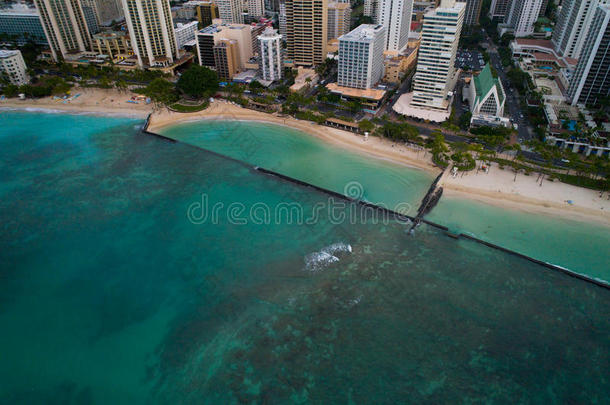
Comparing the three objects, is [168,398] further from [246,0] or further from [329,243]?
[246,0]

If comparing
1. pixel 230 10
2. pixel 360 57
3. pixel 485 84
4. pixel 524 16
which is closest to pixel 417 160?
pixel 485 84

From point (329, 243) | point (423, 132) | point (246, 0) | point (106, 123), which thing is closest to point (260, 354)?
point (329, 243)

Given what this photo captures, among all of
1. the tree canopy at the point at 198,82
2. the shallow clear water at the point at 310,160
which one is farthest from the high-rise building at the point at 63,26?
the shallow clear water at the point at 310,160

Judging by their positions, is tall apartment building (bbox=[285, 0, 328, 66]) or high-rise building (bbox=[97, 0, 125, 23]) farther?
high-rise building (bbox=[97, 0, 125, 23])

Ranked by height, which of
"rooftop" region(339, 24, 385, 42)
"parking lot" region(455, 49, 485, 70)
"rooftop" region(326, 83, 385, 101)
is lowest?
"parking lot" region(455, 49, 485, 70)

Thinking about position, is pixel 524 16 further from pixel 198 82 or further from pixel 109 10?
pixel 109 10

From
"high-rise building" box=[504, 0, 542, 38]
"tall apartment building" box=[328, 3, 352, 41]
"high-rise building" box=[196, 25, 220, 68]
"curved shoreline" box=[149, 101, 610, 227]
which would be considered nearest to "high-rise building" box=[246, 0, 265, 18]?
"tall apartment building" box=[328, 3, 352, 41]

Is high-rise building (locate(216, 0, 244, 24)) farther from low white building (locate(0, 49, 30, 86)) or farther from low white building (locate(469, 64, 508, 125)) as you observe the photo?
low white building (locate(469, 64, 508, 125))
